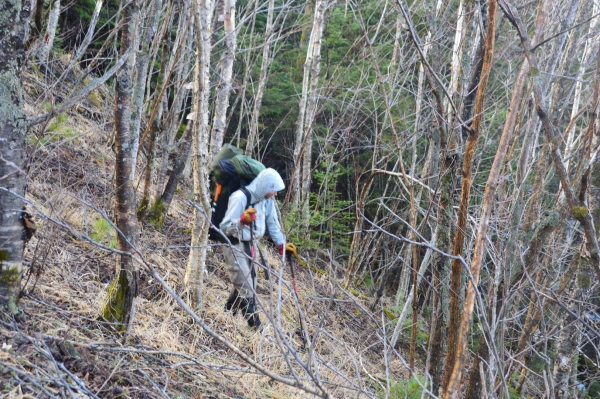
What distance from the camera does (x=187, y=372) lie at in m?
3.92

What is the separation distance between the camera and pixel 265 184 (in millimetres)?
5348

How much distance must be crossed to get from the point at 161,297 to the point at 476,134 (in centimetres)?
376

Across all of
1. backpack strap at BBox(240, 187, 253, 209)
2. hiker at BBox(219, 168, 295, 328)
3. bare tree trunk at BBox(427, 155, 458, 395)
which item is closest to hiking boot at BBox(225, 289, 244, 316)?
hiker at BBox(219, 168, 295, 328)

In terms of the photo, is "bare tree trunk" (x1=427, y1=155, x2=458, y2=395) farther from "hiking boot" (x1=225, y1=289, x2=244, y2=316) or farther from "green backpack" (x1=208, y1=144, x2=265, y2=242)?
"hiking boot" (x1=225, y1=289, x2=244, y2=316)

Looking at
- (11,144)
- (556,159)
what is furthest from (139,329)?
(556,159)

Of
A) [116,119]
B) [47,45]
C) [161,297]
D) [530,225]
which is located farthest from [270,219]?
[47,45]

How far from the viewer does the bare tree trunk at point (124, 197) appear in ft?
11.9

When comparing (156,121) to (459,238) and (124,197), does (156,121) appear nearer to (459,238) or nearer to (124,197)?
(124,197)

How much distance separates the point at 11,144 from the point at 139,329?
2.16 metres

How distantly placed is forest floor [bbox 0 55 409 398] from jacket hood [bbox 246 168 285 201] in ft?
3.14

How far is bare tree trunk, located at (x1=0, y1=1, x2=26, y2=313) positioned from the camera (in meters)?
2.80

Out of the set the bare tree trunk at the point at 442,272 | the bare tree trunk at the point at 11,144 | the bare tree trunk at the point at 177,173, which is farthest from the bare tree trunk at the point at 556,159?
the bare tree trunk at the point at 177,173

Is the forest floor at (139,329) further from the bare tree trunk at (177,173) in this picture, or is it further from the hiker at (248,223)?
the bare tree trunk at (177,173)

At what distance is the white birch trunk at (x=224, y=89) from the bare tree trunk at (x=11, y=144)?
2.73 meters
